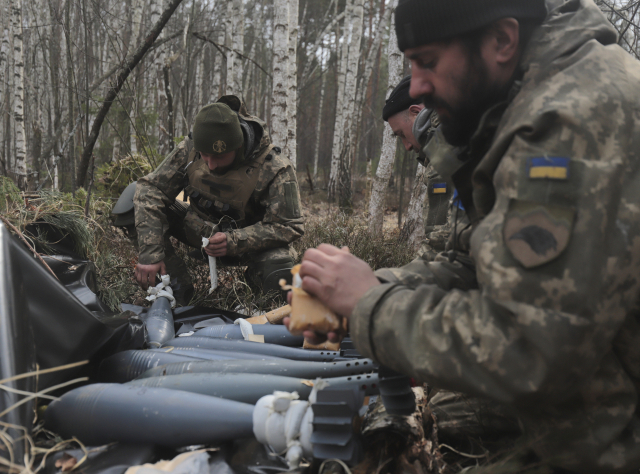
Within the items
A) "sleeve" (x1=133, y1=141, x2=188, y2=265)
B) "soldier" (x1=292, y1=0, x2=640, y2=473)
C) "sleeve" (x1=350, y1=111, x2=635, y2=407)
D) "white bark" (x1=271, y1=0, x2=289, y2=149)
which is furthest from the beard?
"white bark" (x1=271, y1=0, x2=289, y2=149)

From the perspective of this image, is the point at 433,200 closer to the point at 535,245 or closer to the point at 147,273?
the point at 535,245

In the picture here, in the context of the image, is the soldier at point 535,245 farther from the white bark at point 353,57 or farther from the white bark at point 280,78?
the white bark at point 353,57

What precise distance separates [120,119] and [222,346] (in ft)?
28.7

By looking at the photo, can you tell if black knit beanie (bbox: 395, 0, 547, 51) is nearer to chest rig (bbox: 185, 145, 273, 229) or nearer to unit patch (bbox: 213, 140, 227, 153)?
unit patch (bbox: 213, 140, 227, 153)

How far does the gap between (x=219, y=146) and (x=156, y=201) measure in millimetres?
888

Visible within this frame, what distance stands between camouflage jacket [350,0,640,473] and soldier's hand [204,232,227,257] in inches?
106

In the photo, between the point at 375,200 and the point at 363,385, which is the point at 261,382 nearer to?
the point at 363,385

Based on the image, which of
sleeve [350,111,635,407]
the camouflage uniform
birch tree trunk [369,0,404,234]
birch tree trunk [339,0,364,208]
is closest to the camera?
sleeve [350,111,635,407]

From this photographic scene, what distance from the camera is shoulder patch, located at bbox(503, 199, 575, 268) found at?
112 centimetres

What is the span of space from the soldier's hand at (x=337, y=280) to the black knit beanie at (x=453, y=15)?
68cm

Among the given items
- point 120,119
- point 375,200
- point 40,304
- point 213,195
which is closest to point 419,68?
point 40,304

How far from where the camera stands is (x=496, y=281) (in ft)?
3.88

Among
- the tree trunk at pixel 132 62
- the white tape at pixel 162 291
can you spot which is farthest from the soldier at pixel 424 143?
the tree trunk at pixel 132 62

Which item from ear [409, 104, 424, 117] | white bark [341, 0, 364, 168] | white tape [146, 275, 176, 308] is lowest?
white tape [146, 275, 176, 308]
